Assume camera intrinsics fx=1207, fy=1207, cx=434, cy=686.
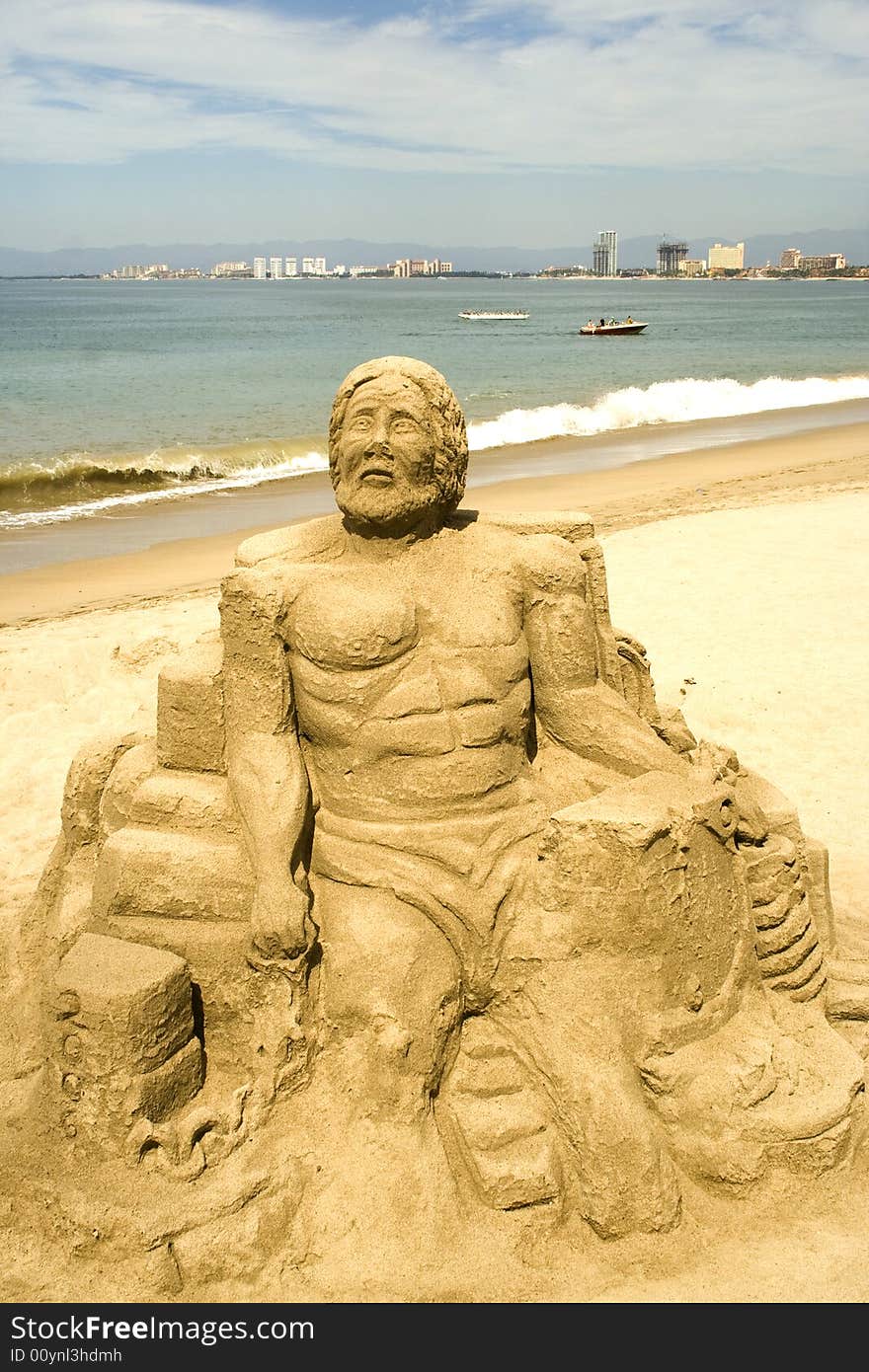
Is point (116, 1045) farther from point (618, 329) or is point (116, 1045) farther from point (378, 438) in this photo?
point (618, 329)

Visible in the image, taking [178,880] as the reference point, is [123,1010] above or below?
below

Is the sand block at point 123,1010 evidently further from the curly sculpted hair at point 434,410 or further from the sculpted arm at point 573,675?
the curly sculpted hair at point 434,410

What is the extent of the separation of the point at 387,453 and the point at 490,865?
133cm

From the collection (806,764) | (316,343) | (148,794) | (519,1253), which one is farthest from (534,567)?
(316,343)

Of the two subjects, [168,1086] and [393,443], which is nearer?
[168,1086]

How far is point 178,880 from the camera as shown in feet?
12.4

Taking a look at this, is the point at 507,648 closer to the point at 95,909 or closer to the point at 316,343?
the point at 95,909

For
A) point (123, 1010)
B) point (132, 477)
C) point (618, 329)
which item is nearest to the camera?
point (123, 1010)

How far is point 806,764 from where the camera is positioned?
24.4 feet

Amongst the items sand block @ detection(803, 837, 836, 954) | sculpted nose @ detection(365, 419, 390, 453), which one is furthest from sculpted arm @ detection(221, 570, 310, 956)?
sand block @ detection(803, 837, 836, 954)

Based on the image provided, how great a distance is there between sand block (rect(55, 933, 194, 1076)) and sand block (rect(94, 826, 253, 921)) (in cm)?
21

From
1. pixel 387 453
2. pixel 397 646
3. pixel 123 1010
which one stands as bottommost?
pixel 123 1010

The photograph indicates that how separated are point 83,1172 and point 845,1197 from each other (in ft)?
7.27

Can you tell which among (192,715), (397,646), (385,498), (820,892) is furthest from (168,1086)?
(820,892)
